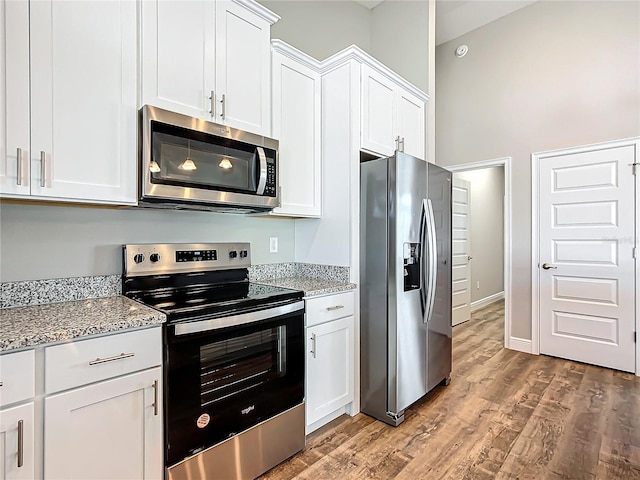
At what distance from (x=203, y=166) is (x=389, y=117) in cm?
157

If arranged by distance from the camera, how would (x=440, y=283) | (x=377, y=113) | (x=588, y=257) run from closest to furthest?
(x=377, y=113) < (x=440, y=283) < (x=588, y=257)

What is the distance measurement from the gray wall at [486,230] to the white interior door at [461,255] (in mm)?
290

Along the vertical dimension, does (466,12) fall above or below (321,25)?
above

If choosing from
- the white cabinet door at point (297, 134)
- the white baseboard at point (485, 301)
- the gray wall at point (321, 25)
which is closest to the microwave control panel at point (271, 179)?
the white cabinet door at point (297, 134)

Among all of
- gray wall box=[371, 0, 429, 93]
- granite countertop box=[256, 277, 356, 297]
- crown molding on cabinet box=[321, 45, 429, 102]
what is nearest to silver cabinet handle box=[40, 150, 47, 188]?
granite countertop box=[256, 277, 356, 297]

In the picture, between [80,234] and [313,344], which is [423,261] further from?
[80,234]

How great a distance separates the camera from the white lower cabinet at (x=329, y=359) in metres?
2.06

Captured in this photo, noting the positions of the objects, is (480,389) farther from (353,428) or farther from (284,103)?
(284,103)

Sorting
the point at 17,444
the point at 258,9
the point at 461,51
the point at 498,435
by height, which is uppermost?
the point at 461,51

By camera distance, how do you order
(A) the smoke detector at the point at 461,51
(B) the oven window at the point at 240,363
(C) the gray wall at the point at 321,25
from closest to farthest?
1. (B) the oven window at the point at 240,363
2. (C) the gray wall at the point at 321,25
3. (A) the smoke detector at the point at 461,51

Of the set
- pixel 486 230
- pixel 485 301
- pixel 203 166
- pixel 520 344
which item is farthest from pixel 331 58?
pixel 485 301

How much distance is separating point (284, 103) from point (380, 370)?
76.0 inches

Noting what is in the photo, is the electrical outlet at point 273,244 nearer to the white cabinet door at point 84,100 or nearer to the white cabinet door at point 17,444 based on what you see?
the white cabinet door at point 84,100

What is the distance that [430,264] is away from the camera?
247cm
